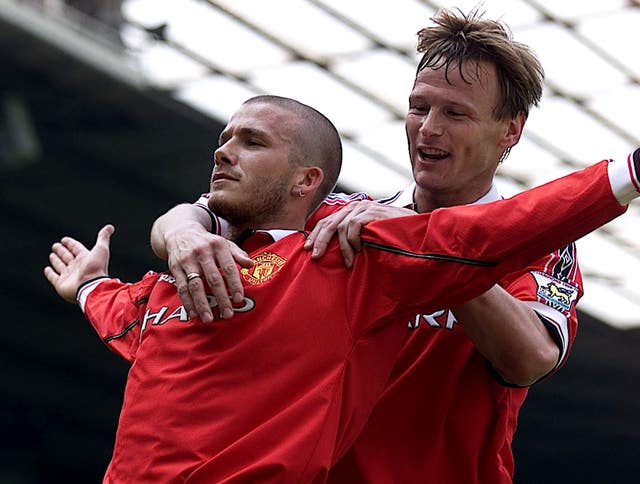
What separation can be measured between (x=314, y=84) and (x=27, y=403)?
15933 millimetres

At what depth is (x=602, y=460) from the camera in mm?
28625

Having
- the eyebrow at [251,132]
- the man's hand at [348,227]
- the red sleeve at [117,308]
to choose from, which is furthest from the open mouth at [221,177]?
the red sleeve at [117,308]

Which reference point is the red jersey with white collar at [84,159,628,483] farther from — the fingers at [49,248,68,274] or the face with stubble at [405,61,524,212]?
the fingers at [49,248,68,274]

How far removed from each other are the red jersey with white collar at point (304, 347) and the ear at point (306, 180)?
31 centimetres

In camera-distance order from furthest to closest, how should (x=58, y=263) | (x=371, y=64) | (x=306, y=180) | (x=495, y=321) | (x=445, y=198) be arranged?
(x=371, y=64), (x=58, y=263), (x=445, y=198), (x=306, y=180), (x=495, y=321)

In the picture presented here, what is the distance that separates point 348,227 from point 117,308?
1298mm

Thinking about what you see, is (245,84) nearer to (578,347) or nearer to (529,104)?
(578,347)

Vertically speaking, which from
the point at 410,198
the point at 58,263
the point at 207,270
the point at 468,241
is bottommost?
the point at 58,263

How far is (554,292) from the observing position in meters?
4.25

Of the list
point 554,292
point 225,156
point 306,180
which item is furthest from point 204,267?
point 554,292

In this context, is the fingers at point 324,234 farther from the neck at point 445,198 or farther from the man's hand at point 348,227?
the neck at point 445,198

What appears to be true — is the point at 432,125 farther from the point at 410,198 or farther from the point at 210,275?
the point at 210,275

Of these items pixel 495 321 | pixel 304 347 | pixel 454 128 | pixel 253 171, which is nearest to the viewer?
pixel 304 347

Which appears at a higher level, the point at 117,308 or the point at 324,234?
the point at 324,234
